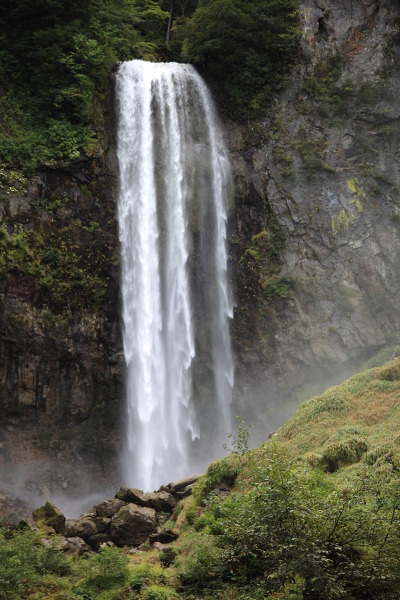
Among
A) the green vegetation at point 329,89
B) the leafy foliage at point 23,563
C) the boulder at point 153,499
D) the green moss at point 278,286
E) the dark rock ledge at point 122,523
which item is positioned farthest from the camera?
the green vegetation at point 329,89

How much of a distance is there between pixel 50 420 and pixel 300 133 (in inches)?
642

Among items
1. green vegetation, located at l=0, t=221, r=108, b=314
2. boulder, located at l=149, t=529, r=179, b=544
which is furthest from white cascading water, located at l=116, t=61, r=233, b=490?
boulder, located at l=149, t=529, r=179, b=544

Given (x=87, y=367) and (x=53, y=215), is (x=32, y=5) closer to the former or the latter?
(x=53, y=215)

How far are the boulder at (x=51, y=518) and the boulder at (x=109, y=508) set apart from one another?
0.88 m

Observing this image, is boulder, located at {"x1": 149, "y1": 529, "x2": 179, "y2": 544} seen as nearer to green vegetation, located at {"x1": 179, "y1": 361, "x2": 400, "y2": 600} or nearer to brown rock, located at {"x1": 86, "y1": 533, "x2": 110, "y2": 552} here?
brown rock, located at {"x1": 86, "y1": 533, "x2": 110, "y2": 552}

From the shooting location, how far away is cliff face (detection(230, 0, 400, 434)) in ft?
78.6

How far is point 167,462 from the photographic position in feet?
68.5

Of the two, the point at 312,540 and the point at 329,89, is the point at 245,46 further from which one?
the point at 312,540

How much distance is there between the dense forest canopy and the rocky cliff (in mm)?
981

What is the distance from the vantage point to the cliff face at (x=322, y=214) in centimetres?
2397

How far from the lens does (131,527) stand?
523 inches

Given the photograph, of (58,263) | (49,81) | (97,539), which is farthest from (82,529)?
(49,81)

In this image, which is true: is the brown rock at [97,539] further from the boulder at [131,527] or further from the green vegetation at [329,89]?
the green vegetation at [329,89]

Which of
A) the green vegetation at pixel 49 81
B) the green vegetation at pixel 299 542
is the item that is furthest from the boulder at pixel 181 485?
the green vegetation at pixel 49 81
